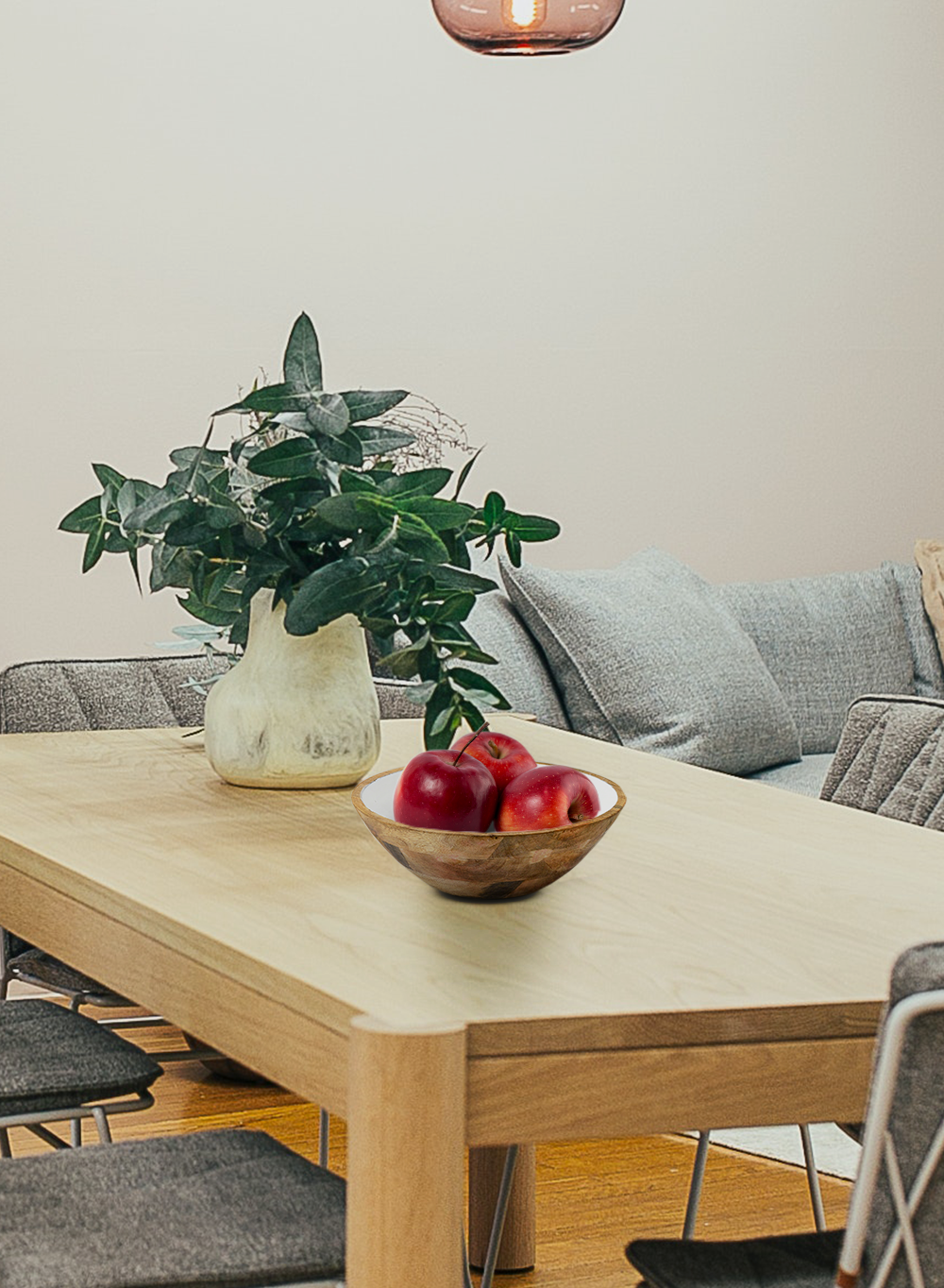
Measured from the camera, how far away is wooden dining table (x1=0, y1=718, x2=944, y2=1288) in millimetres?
1105

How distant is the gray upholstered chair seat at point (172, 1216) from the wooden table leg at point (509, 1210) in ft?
2.90

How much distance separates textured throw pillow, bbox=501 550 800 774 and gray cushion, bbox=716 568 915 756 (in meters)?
0.33

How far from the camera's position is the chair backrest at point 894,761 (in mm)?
2070

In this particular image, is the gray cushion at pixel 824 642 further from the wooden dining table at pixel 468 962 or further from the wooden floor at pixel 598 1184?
the wooden dining table at pixel 468 962

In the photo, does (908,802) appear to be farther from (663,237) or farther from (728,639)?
(663,237)

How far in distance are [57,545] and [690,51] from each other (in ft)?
6.58

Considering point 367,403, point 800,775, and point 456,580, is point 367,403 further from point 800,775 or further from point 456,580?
point 800,775

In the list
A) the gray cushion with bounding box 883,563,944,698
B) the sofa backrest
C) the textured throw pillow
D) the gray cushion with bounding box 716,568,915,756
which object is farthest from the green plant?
the gray cushion with bounding box 883,563,944,698

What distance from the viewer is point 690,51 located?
450 centimetres

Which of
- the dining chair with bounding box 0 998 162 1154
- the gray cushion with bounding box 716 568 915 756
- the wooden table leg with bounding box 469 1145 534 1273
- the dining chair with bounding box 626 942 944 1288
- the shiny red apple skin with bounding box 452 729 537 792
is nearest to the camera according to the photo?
the dining chair with bounding box 626 942 944 1288

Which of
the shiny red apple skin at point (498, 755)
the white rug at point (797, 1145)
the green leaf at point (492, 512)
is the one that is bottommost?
the white rug at point (797, 1145)

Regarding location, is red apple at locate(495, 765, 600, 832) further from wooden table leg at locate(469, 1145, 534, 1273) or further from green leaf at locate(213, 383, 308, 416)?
wooden table leg at locate(469, 1145, 534, 1273)

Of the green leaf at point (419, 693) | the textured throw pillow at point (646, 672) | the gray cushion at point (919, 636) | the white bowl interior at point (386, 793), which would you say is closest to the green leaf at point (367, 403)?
the green leaf at point (419, 693)

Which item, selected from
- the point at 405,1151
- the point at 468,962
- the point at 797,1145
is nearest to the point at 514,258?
the point at 797,1145
